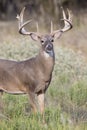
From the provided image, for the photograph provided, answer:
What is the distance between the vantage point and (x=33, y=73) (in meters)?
9.66

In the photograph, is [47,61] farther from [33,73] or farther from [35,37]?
[35,37]

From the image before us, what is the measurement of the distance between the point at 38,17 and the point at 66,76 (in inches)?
511

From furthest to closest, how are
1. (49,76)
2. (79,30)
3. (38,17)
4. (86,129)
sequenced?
1. (38,17)
2. (79,30)
3. (49,76)
4. (86,129)

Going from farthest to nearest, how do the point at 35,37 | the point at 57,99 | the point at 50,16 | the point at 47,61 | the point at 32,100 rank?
the point at 50,16 → the point at 57,99 → the point at 35,37 → the point at 47,61 → the point at 32,100

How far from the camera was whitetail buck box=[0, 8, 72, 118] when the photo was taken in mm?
9516

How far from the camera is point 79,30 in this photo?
2023cm

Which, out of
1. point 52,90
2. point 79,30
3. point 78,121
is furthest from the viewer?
point 79,30

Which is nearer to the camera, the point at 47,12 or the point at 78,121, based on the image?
the point at 78,121

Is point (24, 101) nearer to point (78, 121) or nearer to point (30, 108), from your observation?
point (30, 108)

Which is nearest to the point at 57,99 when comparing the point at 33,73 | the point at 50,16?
the point at 33,73

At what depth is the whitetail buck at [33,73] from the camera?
9516mm

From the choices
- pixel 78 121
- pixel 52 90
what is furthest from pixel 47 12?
pixel 78 121

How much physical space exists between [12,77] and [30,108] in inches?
20.8

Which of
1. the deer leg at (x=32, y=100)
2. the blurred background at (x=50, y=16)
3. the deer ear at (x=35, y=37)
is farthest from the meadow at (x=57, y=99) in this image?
the blurred background at (x=50, y=16)
